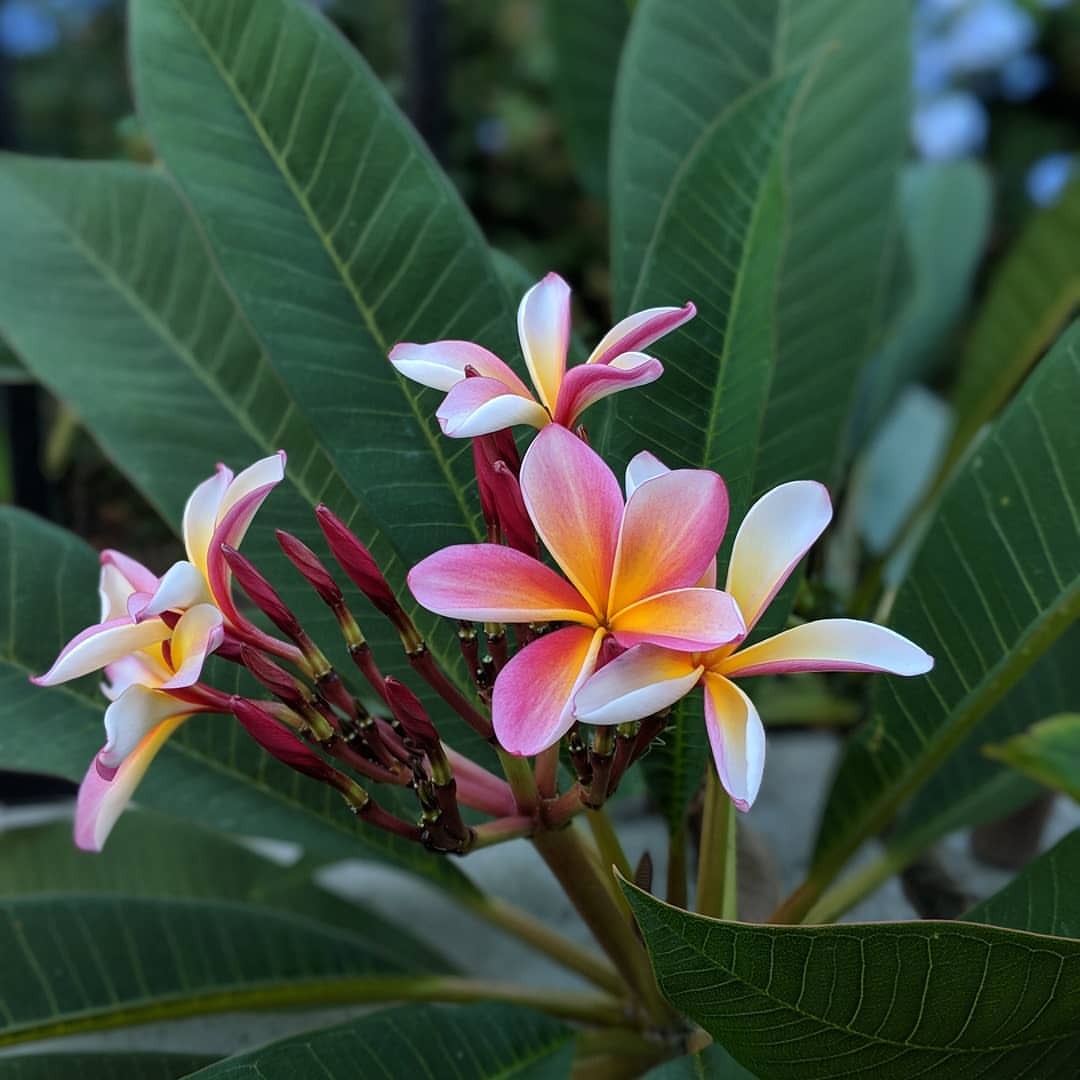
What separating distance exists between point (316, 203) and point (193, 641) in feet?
0.91

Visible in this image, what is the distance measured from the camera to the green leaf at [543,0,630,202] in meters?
0.88

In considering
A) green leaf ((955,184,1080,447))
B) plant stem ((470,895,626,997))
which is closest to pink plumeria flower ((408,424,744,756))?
plant stem ((470,895,626,997))

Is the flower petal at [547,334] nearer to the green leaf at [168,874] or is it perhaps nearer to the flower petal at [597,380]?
the flower petal at [597,380]

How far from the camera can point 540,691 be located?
33cm

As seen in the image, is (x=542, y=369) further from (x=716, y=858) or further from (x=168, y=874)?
(x=168, y=874)

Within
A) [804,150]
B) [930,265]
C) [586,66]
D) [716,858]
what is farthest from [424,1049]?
[930,265]

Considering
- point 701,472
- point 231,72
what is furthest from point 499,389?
point 231,72

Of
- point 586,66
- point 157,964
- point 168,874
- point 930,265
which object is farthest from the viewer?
point 930,265

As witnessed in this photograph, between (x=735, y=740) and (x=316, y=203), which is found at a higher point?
(x=316, y=203)

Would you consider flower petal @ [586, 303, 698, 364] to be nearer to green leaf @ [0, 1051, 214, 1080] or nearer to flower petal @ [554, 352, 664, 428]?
flower petal @ [554, 352, 664, 428]

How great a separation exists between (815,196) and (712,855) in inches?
15.4

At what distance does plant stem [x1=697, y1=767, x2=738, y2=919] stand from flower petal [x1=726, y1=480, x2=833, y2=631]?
0.18 meters

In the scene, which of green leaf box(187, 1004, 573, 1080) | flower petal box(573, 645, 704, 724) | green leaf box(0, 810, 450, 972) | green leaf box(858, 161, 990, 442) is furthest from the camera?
green leaf box(858, 161, 990, 442)

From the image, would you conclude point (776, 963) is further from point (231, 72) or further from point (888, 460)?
point (888, 460)
